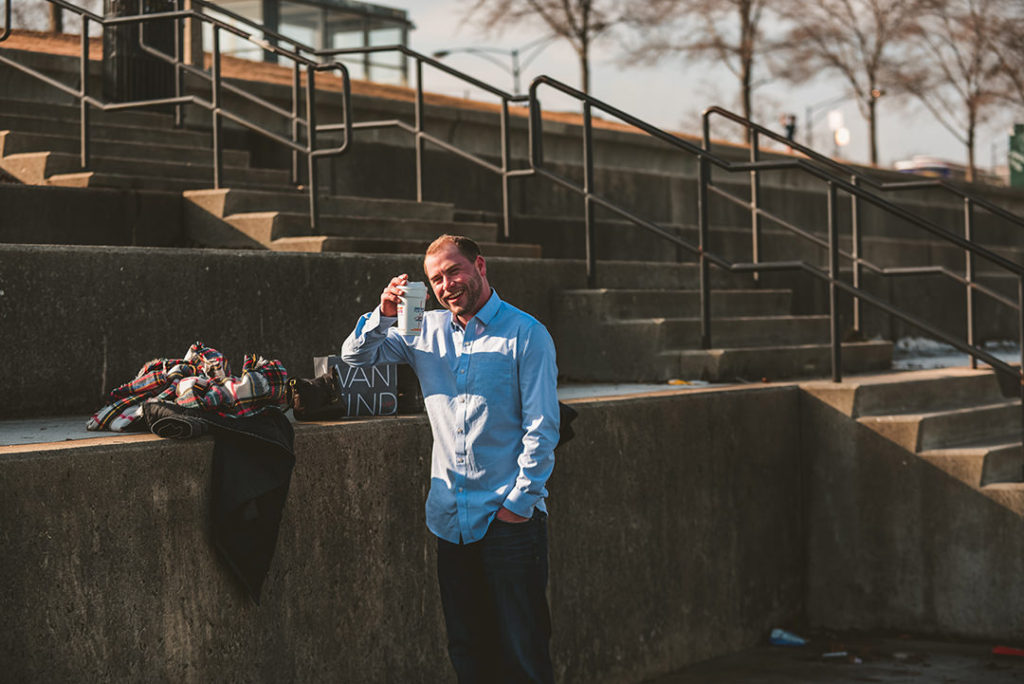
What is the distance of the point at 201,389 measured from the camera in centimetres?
468

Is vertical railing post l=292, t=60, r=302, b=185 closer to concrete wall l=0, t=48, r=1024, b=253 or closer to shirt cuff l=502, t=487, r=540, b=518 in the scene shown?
concrete wall l=0, t=48, r=1024, b=253

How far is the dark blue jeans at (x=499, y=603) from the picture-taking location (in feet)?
13.5

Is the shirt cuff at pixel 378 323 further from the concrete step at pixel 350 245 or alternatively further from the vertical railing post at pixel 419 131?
the vertical railing post at pixel 419 131

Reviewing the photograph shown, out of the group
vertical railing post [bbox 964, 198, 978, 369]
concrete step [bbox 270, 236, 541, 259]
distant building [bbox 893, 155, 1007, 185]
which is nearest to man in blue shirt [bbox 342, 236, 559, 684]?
concrete step [bbox 270, 236, 541, 259]

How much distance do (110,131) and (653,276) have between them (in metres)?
3.84

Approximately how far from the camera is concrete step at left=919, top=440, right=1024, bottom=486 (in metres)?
7.27

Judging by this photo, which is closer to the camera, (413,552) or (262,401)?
(262,401)

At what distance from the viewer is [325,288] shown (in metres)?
6.71

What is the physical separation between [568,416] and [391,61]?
30.0 meters

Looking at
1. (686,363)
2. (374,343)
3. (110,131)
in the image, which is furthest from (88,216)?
(374,343)

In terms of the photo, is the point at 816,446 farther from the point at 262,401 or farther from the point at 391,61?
the point at 391,61

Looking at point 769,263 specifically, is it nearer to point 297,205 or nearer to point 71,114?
point 297,205

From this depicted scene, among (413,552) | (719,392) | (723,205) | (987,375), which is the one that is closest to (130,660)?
(413,552)

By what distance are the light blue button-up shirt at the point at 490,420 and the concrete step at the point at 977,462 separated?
382 centimetres
